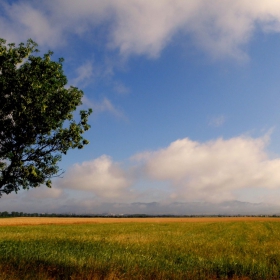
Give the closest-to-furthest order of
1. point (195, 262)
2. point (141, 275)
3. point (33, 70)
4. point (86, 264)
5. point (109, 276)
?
point (109, 276)
point (141, 275)
point (86, 264)
point (195, 262)
point (33, 70)

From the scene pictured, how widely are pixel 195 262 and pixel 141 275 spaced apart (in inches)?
195

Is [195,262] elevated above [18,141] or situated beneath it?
situated beneath

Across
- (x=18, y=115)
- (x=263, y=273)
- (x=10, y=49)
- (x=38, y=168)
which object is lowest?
(x=263, y=273)

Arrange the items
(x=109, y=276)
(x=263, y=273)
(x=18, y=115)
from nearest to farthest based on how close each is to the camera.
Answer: (x=109, y=276) < (x=263, y=273) < (x=18, y=115)

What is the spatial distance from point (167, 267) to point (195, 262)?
2335 millimetres

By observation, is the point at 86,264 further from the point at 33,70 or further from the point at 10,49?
the point at 10,49

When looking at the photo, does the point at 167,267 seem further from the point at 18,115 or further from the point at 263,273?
the point at 18,115

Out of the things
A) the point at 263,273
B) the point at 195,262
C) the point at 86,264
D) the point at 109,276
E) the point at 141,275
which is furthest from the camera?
the point at 195,262

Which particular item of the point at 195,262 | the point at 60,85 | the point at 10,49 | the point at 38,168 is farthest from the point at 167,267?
the point at 10,49

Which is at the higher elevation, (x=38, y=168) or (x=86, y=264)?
(x=38, y=168)

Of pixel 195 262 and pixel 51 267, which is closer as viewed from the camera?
pixel 51 267

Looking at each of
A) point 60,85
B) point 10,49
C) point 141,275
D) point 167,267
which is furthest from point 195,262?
point 10,49

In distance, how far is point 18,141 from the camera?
63.5 feet

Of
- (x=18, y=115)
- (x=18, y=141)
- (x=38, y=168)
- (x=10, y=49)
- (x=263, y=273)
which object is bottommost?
(x=263, y=273)
